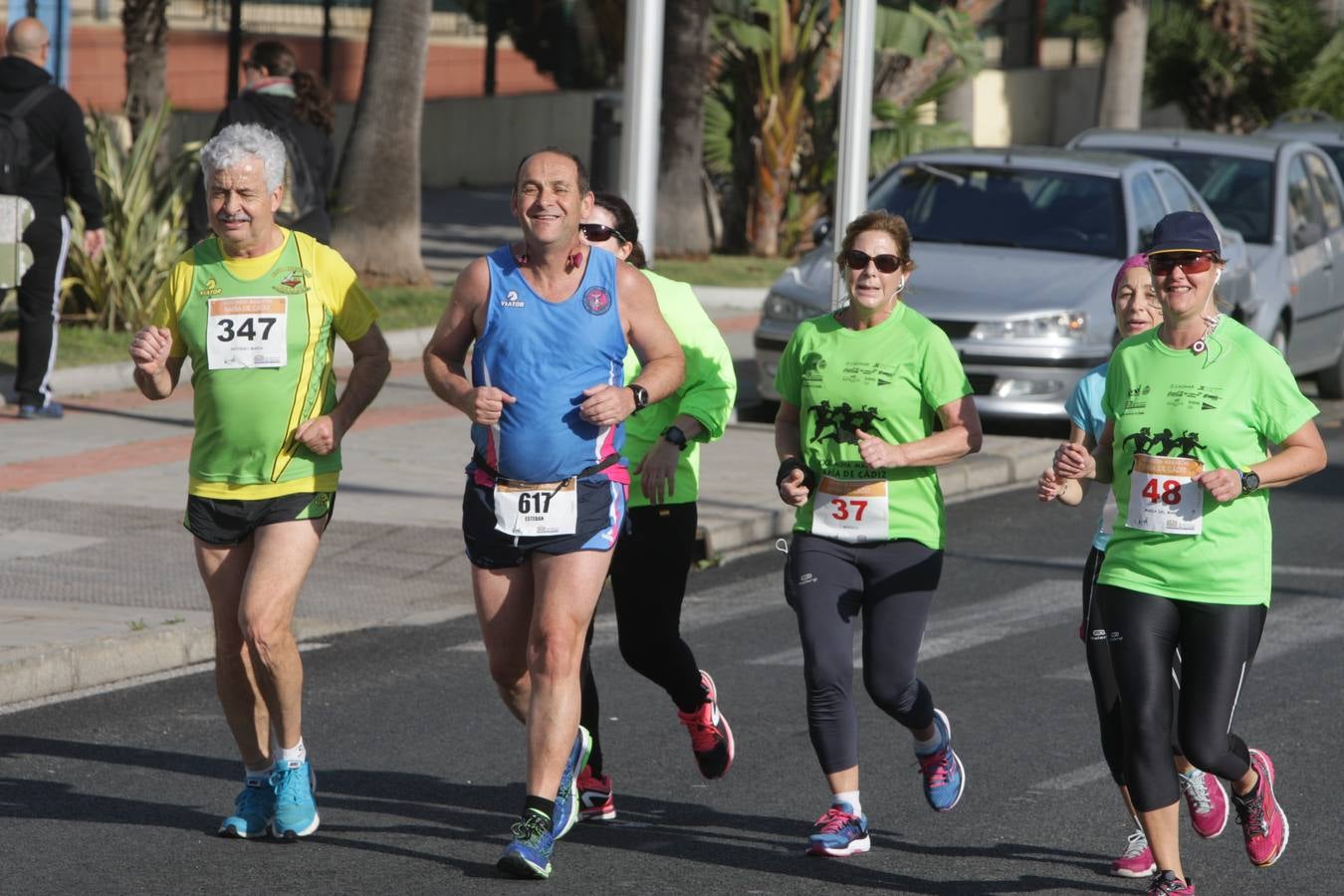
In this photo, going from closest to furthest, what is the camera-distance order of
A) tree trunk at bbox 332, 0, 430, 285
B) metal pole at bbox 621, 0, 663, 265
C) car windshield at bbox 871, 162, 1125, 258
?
1. metal pole at bbox 621, 0, 663, 265
2. car windshield at bbox 871, 162, 1125, 258
3. tree trunk at bbox 332, 0, 430, 285

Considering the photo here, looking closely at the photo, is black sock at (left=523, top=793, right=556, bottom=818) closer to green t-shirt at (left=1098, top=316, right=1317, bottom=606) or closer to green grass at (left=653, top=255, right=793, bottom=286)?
green t-shirt at (left=1098, top=316, right=1317, bottom=606)

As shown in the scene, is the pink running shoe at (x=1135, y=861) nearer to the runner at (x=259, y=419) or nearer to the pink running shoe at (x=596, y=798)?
the pink running shoe at (x=596, y=798)

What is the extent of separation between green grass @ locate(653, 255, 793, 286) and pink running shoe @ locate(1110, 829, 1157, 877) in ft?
50.9

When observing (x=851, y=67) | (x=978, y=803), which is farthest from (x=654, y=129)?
(x=978, y=803)

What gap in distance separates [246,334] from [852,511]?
65.8 inches

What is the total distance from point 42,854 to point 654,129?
7.11 metres

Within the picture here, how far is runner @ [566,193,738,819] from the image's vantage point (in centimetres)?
649

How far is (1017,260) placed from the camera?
1434 centimetres

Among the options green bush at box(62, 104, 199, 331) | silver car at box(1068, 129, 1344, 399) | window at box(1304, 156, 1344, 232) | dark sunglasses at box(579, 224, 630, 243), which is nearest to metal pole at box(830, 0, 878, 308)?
silver car at box(1068, 129, 1344, 399)

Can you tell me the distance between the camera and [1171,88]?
124 feet

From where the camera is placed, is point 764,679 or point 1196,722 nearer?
point 1196,722

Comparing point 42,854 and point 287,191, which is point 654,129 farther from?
point 42,854

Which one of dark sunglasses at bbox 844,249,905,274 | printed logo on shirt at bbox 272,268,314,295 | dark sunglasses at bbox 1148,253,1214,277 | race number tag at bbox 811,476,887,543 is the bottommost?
race number tag at bbox 811,476,887,543

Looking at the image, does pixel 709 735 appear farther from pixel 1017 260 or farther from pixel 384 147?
pixel 384 147
